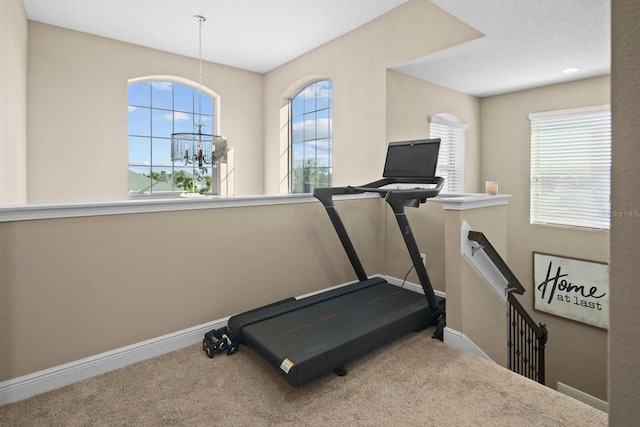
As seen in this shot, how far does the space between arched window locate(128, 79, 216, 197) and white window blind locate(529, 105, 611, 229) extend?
4.73m

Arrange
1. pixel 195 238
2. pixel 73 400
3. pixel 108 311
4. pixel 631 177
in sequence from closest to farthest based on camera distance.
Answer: pixel 631 177 < pixel 73 400 < pixel 108 311 < pixel 195 238

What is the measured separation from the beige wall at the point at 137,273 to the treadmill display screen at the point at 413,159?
29.9 inches

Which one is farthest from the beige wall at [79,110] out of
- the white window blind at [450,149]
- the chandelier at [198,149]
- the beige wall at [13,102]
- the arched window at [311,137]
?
the white window blind at [450,149]

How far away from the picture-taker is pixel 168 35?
4582 mm

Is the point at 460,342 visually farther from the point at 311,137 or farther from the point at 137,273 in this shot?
the point at 311,137

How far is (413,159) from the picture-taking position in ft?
9.74

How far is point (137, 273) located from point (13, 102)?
8.02ft

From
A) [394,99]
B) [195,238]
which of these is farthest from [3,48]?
[394,99]

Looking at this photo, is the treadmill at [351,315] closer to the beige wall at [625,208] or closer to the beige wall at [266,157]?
the beige wall at [266,157]

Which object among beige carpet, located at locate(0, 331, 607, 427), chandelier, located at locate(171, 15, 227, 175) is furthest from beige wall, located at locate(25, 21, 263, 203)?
beige carpet, located at locate(0, 331, 607, 427)

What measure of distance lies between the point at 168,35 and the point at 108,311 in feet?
12.3

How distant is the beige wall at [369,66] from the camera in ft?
11.8

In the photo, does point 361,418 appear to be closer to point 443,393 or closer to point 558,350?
point 443,393

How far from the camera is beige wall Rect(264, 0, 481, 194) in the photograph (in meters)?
3.60
